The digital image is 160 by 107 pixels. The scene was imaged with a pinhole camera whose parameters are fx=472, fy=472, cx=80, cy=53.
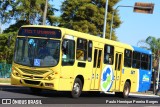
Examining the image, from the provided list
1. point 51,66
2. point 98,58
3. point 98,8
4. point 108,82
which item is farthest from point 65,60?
point 98,8

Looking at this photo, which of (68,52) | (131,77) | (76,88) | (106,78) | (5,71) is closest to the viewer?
(68,52)

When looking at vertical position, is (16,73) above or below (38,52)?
below

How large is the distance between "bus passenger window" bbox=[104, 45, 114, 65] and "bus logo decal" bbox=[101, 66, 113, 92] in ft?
1.15

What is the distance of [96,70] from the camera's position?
22.6 metres

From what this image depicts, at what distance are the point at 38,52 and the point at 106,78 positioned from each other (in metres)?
5.23

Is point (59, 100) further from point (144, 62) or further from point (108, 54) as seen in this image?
point (144, 62)

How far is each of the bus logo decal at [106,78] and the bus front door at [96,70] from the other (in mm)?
505

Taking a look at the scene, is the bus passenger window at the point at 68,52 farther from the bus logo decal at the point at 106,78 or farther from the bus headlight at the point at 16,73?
the bus logo decal at the point at 106,78

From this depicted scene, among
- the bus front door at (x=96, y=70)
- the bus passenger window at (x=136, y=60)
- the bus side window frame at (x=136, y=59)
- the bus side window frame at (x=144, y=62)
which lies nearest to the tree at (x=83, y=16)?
the bus side window frame at (x=144, y=62)

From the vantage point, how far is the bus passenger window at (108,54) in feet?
76.7

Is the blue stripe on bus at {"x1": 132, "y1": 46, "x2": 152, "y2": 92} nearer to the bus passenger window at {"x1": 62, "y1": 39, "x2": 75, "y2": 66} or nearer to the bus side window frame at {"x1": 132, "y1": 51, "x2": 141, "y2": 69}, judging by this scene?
the bus side window frame at {"x1": 132, "y1": 51, "x2": 141, "y2": 69}

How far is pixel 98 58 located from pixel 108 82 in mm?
2008

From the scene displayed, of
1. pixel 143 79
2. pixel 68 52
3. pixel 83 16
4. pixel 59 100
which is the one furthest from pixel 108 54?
pixel 83 16

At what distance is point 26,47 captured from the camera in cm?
2022
